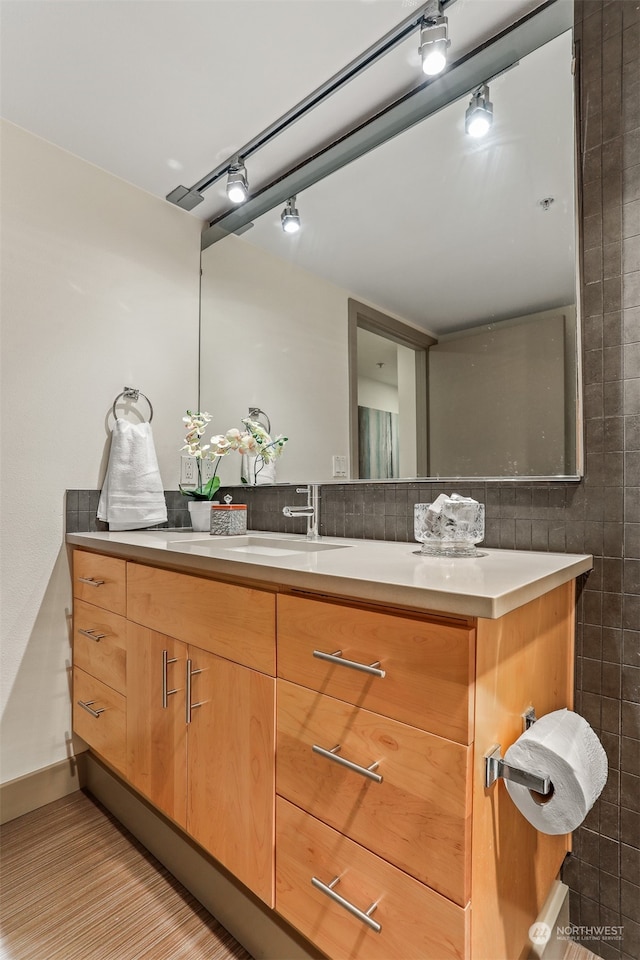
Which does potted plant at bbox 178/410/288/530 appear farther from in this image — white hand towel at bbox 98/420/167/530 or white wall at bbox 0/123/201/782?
white wall at bbox 0/123/201/782

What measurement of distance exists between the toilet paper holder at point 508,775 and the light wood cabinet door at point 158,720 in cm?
78

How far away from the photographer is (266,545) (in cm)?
184

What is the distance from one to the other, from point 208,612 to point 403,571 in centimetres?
52

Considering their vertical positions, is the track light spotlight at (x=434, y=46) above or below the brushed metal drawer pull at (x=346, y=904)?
above

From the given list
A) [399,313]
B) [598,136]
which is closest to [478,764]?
[399,313]

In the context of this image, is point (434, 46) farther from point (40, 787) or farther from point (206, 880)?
point (40, 787)

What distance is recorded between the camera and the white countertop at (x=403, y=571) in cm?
77

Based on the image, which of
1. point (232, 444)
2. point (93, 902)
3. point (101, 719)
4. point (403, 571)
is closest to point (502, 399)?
point (403, 571)

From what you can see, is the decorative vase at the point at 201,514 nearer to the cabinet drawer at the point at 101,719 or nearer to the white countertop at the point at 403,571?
the white countertop at the point at 403,571

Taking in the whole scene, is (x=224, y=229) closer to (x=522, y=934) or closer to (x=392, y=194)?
(x=392, y=194)

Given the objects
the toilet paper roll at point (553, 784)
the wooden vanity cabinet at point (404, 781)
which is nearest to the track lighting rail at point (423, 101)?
the wooden vanity cabinet at point (404, 781)

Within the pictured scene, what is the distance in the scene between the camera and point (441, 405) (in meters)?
1.50

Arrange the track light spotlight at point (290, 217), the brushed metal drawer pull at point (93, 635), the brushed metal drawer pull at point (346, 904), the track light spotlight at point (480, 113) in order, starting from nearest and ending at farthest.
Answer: the brushed metal drawer pull at point (346, 904)
the track light spotlight at point (480, 113)
the brushed metal drawer pull at point (93, 635)
the track light spotlight at point (290, 217)

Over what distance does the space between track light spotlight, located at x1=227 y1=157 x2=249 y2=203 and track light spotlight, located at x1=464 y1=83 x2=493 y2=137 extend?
82cm
